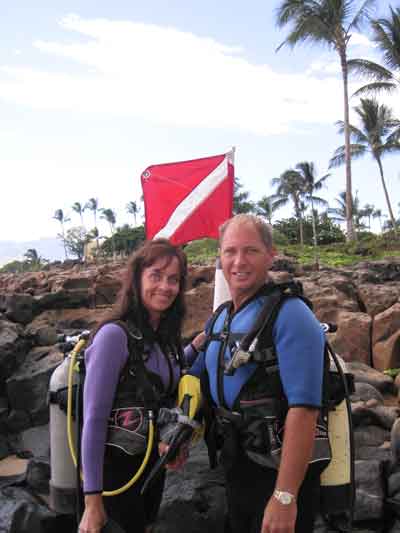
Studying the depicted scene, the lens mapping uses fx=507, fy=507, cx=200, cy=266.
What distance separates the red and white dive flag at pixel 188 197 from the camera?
4.12m

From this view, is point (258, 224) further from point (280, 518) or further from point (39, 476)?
point (39, 476)

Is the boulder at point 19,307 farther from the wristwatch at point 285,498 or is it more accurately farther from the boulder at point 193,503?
the wristwatch at point 285,498

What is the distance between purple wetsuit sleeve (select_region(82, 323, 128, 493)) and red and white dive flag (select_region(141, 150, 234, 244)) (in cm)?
180

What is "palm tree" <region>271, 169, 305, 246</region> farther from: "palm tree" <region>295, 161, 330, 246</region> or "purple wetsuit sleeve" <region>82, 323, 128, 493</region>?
"purple wetsuit sleeve" <region>82, 323, 128, 493</region>

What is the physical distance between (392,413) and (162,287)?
3191mm

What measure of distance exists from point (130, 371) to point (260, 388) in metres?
0.68

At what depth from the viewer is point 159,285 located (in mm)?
2662

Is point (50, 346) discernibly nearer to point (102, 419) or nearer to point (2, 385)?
point (2, 385)

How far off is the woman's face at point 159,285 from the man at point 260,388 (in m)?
0.31

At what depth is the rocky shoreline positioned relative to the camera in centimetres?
378

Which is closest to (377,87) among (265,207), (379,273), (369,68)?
(369,68)

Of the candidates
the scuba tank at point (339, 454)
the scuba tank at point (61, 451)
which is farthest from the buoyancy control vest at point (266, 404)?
the scuba tank at point (61, 451)

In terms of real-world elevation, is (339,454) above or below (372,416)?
above

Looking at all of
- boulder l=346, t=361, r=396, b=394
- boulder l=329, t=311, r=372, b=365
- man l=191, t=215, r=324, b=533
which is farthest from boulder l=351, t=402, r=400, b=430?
man l=191, t=215, r=324, b=533
